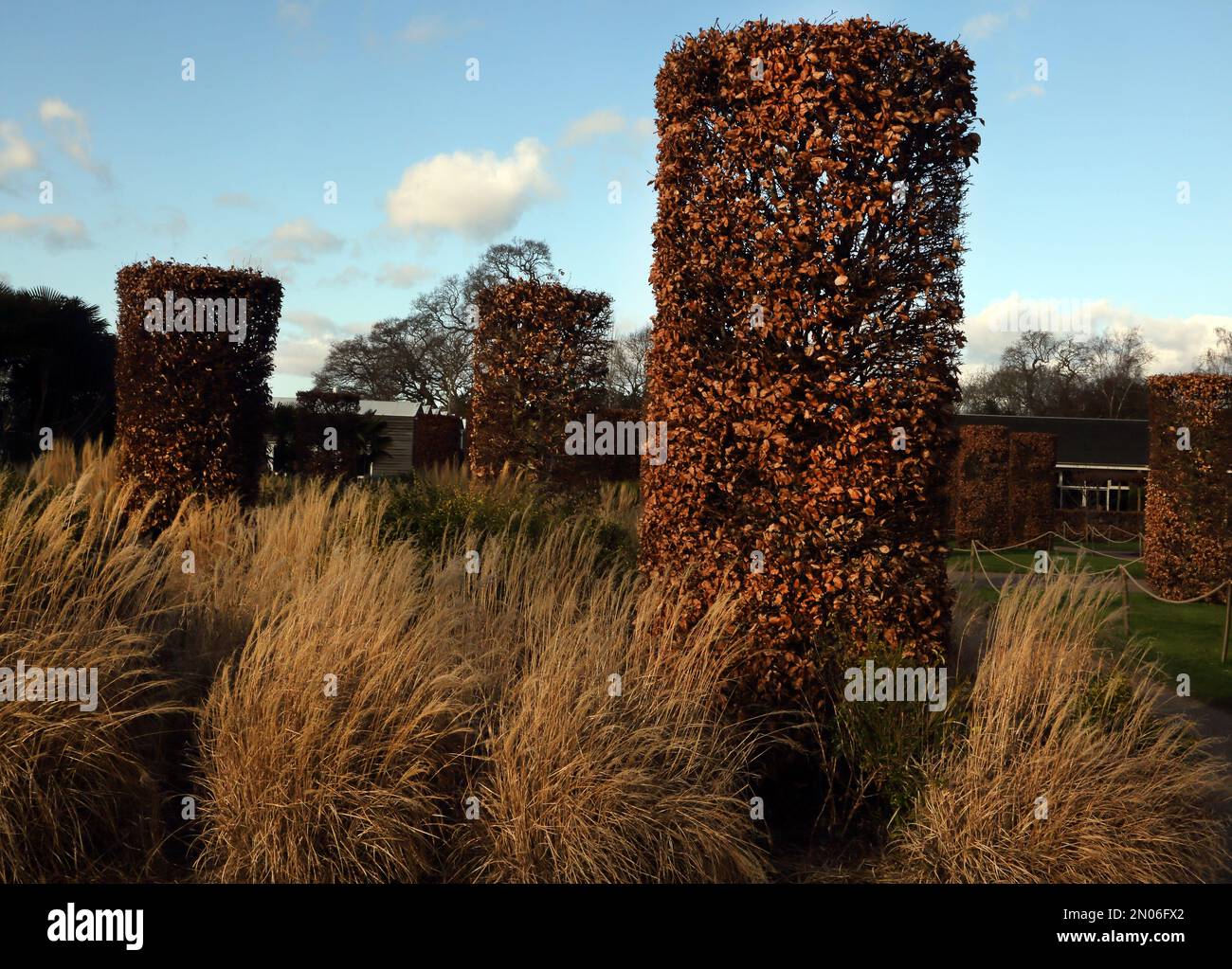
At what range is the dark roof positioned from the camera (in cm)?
3475

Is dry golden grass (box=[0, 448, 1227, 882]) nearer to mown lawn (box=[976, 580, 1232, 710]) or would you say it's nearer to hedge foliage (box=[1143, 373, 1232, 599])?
mown lawn (box=[976, 580, 1232, 710])

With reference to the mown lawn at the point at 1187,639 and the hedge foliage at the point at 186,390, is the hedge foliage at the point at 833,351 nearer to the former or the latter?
the mown lawn at the point at 1187,639

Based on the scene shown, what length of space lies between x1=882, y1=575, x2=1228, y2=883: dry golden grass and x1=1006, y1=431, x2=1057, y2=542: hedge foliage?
64.9ft

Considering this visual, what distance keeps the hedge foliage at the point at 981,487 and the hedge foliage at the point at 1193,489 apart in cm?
657

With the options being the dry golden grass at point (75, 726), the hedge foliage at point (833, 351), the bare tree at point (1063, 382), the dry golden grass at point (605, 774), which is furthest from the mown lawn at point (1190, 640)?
the bare tree at point (1063, 382)

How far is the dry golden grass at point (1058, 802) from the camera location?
4.07 m

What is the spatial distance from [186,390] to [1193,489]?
15.7m

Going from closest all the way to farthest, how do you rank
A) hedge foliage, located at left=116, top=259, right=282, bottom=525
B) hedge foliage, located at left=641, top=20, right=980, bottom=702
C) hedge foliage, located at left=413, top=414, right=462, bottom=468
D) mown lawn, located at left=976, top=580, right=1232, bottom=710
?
hedge foliage, located at left=641, top=20, right=980, bottom=702 < mown lawn, located at left=976, top=580, right=1232, bottom=710 < hedge foliage, located at left=116, top=259, right=282, bottom=525 < hedge foliage, located at left=413, top=414, right=462, bottom=468

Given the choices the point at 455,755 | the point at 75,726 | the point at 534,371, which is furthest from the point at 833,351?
the point at 534,371

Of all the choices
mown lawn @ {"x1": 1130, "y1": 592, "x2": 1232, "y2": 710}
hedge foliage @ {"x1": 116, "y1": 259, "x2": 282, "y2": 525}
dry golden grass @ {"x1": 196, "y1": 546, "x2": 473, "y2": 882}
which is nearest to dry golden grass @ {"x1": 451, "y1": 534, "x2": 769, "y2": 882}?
dry golden grass @ {"x1": 196, "y1": 546, "x2": 473, "y2": 882}

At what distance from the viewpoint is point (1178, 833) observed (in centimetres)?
426

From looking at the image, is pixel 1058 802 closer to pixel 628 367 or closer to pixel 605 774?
pixel 605 774
